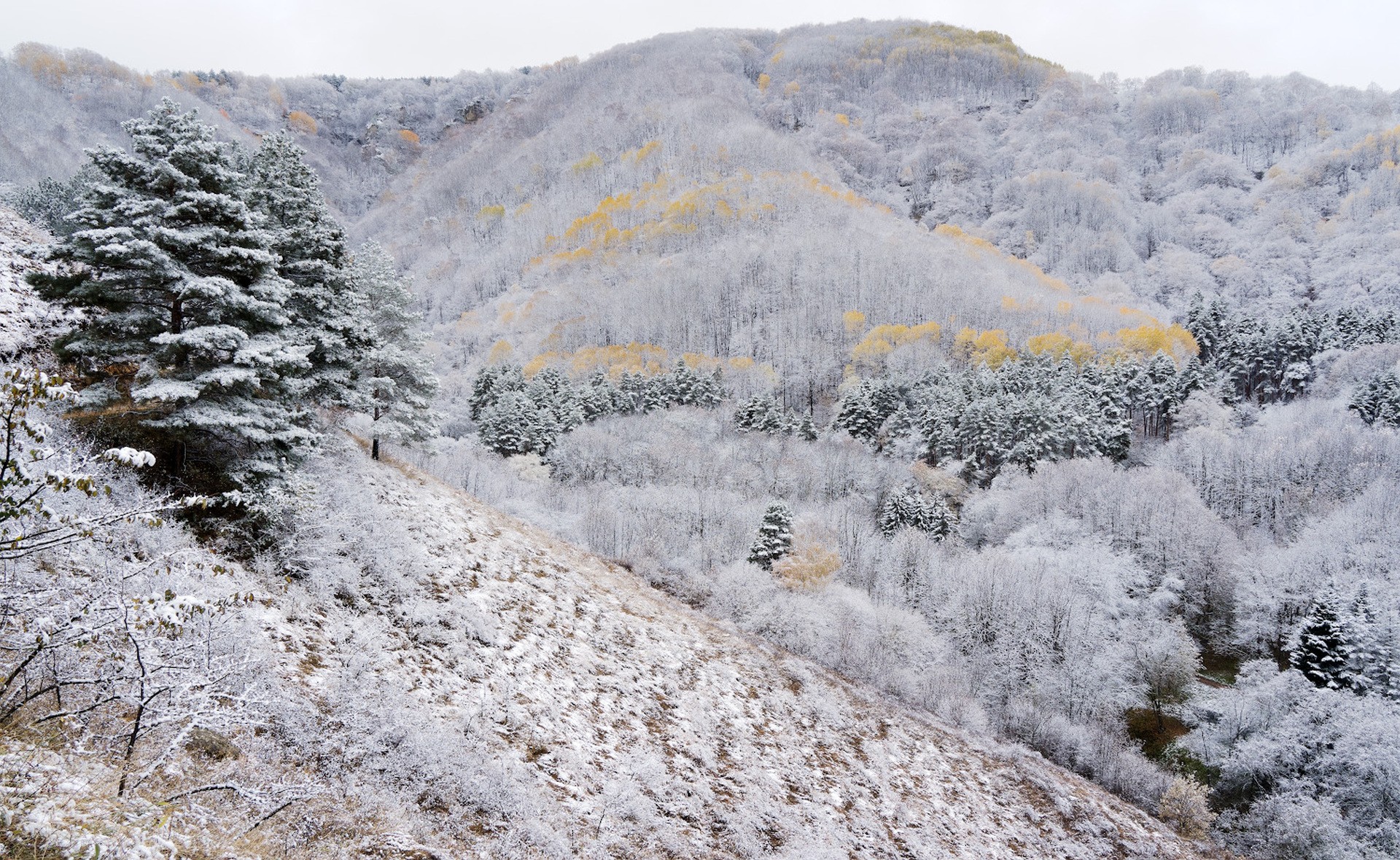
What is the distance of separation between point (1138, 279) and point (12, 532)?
568 ft

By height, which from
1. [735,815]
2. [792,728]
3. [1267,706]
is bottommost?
[1267,706]

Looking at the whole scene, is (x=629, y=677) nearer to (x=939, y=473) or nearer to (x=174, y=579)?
(x=174, y=579)

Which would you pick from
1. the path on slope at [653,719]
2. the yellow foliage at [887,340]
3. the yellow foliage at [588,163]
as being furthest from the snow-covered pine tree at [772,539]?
the yellow foliage at [588,163]

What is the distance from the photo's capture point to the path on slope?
11.4 meters

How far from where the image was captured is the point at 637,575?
2783cm

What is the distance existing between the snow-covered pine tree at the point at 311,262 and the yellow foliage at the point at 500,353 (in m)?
90.0

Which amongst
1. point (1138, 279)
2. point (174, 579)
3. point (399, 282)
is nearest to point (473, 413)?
point (399, 282)

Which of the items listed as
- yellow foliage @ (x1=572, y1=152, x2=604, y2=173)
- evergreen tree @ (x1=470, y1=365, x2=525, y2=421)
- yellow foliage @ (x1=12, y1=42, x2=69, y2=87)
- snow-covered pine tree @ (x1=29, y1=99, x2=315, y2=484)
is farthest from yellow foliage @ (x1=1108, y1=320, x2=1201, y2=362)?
yellow foliage @ (x1=12, y1=42, x2=69, y2=87)

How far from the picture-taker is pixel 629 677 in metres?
15.9

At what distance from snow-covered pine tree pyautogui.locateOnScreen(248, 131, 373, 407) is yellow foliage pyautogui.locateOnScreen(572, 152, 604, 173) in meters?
187

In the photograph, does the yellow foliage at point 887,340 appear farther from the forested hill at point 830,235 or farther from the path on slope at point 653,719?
the path on slope at point 653,719

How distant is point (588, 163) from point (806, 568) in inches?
7238

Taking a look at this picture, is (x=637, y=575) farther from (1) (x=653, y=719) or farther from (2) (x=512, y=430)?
(2) (x=512, y=430)

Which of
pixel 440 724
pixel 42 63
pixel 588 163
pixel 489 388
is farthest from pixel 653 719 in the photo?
pixel 42 63
